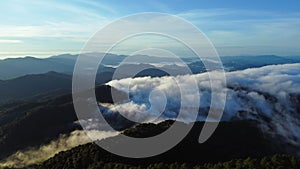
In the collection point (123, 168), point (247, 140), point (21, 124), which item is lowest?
point (247, 140)

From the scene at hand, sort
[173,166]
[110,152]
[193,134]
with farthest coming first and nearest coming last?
[193,134] < [110,152] < [173,166]

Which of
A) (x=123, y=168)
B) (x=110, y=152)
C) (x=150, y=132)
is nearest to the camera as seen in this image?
(x=123, y=168)

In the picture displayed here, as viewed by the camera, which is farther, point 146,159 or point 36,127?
point 36,127

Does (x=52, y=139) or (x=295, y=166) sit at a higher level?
(x=295, y=166)

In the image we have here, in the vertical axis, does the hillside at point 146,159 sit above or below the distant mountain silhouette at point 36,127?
above

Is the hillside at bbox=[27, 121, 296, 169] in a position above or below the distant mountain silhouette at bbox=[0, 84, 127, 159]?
above

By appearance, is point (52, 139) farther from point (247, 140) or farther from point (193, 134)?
point (247, 140)

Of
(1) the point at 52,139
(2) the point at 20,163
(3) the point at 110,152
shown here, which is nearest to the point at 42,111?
(1) the point at 52,139

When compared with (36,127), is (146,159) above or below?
above

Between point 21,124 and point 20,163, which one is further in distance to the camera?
point 21,124

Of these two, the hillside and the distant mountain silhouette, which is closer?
the hillside

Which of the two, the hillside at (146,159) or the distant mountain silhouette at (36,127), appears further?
the distant mountain silhouette at (36,127)
